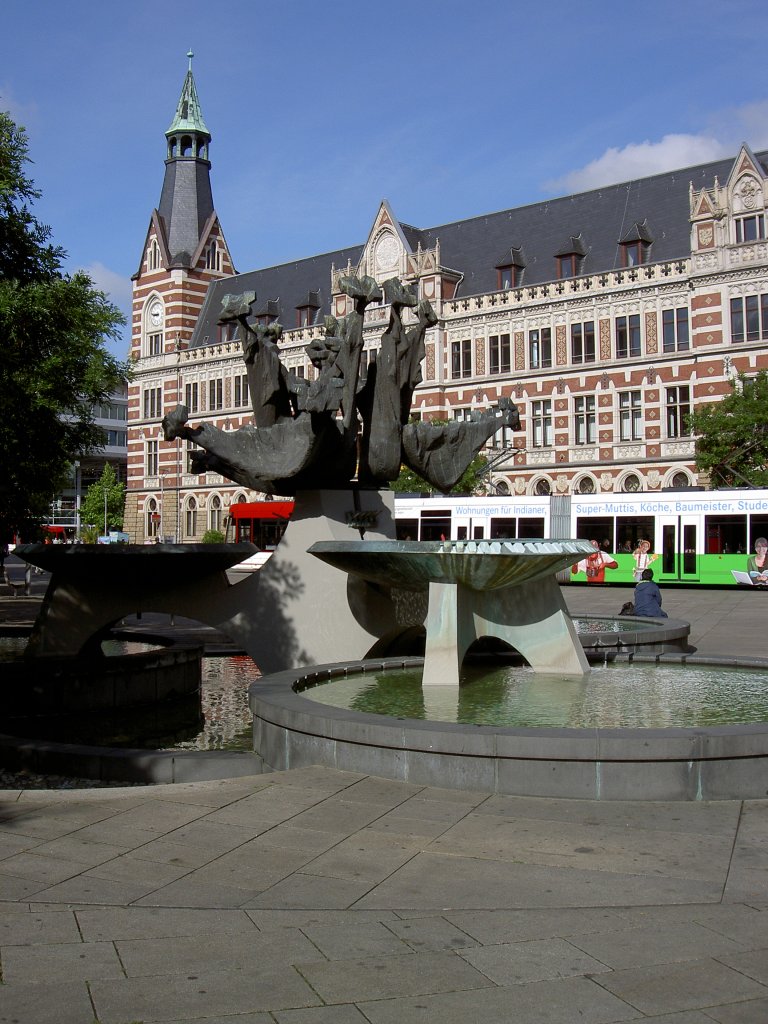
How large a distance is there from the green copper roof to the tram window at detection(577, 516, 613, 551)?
45132mm

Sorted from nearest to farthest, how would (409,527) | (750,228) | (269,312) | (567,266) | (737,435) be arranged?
(409,527) < (737,435) < (750,228) < (567,266) < (269,312)

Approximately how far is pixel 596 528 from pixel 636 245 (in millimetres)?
18403

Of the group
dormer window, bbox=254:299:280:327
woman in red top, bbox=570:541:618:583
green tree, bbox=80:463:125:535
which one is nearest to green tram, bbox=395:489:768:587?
woman in red top, bbox=570:541:618:583

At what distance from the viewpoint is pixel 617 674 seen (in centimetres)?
1066

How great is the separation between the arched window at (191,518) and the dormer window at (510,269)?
24335 millimetres

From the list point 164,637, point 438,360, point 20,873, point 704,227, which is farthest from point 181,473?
point 20,873

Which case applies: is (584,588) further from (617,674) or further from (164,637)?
(617,674)

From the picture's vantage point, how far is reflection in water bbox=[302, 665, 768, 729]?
8.21 meters

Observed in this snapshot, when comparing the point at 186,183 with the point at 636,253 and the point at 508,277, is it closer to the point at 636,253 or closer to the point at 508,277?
the point at 508,277

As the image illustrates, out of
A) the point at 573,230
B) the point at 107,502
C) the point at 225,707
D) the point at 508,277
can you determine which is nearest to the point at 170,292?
the point at 107,502

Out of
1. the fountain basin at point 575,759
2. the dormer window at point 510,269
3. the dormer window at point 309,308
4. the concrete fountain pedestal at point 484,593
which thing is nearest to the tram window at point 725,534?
the dormer window at point 510,269

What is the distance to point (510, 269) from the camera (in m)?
51.6

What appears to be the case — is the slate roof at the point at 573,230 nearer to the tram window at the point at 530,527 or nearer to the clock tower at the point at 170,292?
the clock tower at the point at 170,292

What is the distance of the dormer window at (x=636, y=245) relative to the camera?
46875mm
